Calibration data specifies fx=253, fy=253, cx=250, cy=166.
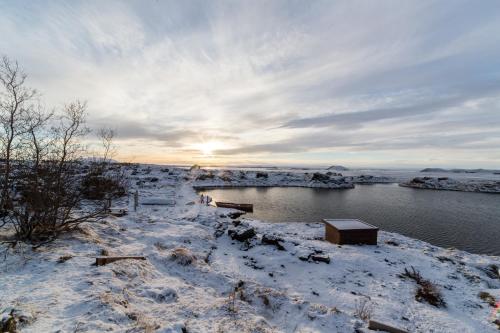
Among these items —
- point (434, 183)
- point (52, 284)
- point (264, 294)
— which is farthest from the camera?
point (434, 183)

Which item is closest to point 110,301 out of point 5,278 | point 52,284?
point 52,284

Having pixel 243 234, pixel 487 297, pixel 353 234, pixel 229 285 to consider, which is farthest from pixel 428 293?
pixel 243 234

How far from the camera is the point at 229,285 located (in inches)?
359

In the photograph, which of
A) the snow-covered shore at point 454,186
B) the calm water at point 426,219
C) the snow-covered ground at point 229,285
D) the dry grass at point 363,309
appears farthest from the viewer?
the snow-covered shore at point 454,186

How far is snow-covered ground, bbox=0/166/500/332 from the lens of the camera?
240 inches

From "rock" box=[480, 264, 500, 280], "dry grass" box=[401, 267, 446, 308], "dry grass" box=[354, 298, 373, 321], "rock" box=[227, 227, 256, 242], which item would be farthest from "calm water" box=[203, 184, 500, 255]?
"dry grass" box=[354, 298, 373, 321]

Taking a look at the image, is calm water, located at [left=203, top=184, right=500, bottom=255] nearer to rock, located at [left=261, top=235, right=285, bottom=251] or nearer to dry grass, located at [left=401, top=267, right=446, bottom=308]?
dry grass, located at [left=401, top=267, right=446, bottom=308]

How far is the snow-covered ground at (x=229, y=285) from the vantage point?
20.0 ft

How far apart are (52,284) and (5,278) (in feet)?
4.44

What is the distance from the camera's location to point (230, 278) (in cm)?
970

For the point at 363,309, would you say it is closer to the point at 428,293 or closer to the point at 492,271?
the point at 428,293

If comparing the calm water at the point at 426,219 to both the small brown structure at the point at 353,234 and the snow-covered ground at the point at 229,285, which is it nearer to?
the snow-covered ground at the point at 229,285

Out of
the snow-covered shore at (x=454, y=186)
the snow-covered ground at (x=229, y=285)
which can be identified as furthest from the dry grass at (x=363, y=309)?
the snow-covered shore at (x=454, y=186)

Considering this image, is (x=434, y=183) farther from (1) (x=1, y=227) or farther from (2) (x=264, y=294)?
(1) (x=1, y=227)
